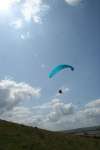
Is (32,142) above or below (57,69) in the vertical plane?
below

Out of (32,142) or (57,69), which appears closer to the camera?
(32,142)

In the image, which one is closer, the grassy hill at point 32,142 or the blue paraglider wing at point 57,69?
the grassy hill at point 32,142

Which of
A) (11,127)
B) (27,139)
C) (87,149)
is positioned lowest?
(87,149)

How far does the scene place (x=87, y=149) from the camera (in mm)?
40531

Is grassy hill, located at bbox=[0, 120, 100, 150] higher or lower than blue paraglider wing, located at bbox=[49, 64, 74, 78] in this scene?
lower

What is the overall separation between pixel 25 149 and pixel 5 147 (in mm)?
3042

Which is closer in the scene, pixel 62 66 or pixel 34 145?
pixel 34 145

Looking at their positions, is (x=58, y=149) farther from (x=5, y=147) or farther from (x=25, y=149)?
(x=5, y=147)

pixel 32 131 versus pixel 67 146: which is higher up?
pixel 32 131

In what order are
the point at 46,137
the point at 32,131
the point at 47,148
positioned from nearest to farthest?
the point at 47,148
the point at 46,137
the point at 32,131

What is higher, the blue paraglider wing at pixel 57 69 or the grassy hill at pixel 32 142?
Result: the blue paraglider wing at pixel 57 69

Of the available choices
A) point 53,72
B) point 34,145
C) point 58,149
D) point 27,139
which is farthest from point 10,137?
point 53,72

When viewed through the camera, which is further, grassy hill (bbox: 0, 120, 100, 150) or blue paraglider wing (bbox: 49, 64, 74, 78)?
blue paraglider wing (bbox: 49, 64, 74, 78)

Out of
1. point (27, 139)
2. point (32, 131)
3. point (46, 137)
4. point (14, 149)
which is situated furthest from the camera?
point (32, 131)
